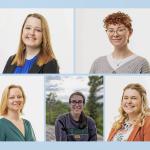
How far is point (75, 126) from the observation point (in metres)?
1.93

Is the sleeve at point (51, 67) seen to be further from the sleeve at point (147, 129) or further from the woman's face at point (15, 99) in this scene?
the sleeve at point (147, 129)

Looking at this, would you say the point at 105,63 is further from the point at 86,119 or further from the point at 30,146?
the point at 30,146

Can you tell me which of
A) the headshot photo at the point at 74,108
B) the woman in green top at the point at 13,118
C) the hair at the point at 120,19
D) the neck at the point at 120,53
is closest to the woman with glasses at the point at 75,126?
the headshot photo at the point at 74,108

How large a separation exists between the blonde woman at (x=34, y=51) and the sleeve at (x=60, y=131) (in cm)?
23

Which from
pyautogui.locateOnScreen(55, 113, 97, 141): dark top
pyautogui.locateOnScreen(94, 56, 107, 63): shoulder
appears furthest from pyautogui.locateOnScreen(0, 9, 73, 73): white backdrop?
pyautogui.locateOnScreen(55, 113, 97, 141): dark top

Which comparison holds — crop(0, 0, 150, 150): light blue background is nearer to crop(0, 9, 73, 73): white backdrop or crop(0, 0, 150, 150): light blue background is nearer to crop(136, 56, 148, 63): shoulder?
crop(0, 9, 73, 73): white backdrop

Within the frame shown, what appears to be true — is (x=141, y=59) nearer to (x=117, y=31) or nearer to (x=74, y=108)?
(x=117, y=31)

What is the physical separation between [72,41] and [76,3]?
161mm

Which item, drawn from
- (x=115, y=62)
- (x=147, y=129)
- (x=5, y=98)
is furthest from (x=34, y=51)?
(x=147, y=129)

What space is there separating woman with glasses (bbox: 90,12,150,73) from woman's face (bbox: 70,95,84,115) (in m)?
0.13

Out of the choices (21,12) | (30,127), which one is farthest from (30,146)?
(21,12)

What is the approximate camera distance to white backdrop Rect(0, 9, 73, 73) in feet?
6.17

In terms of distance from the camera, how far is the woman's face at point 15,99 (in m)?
1.92

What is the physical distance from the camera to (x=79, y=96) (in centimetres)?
191
